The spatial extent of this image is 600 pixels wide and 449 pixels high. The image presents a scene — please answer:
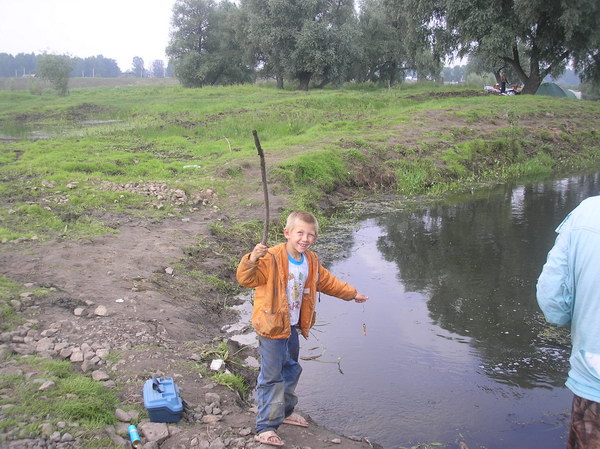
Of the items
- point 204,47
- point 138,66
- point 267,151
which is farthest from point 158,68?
point 267,151

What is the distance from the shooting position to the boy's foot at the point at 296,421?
3889 millimetres

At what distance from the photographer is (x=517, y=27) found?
72.6ft

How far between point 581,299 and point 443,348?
2951 mm

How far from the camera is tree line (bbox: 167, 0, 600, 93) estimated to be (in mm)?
22000

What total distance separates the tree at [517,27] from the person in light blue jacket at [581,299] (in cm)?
2125

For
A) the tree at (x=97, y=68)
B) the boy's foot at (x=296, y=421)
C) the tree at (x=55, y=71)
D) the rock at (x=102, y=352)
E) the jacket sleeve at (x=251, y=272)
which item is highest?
the tree at (x=97, y=68)

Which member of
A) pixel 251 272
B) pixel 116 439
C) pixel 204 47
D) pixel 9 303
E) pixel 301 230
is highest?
pixel 204 47

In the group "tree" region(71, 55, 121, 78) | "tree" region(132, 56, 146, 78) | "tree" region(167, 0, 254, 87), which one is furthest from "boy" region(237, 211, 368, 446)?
"tree" region(132, 56, 146, 78)

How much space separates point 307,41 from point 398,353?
27.6 metres

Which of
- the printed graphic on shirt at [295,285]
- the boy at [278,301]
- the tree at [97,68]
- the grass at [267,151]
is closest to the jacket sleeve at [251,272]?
the boy at [278,301]

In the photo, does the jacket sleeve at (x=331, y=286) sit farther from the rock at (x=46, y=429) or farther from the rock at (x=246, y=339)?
the rock at (x=46, y=429)

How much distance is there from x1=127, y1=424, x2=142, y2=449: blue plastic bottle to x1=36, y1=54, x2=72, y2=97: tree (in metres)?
36.0

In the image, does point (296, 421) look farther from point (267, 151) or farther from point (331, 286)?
point (267, 151)

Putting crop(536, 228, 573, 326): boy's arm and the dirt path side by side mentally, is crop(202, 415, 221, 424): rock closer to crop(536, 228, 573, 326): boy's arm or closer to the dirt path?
the dirt path
